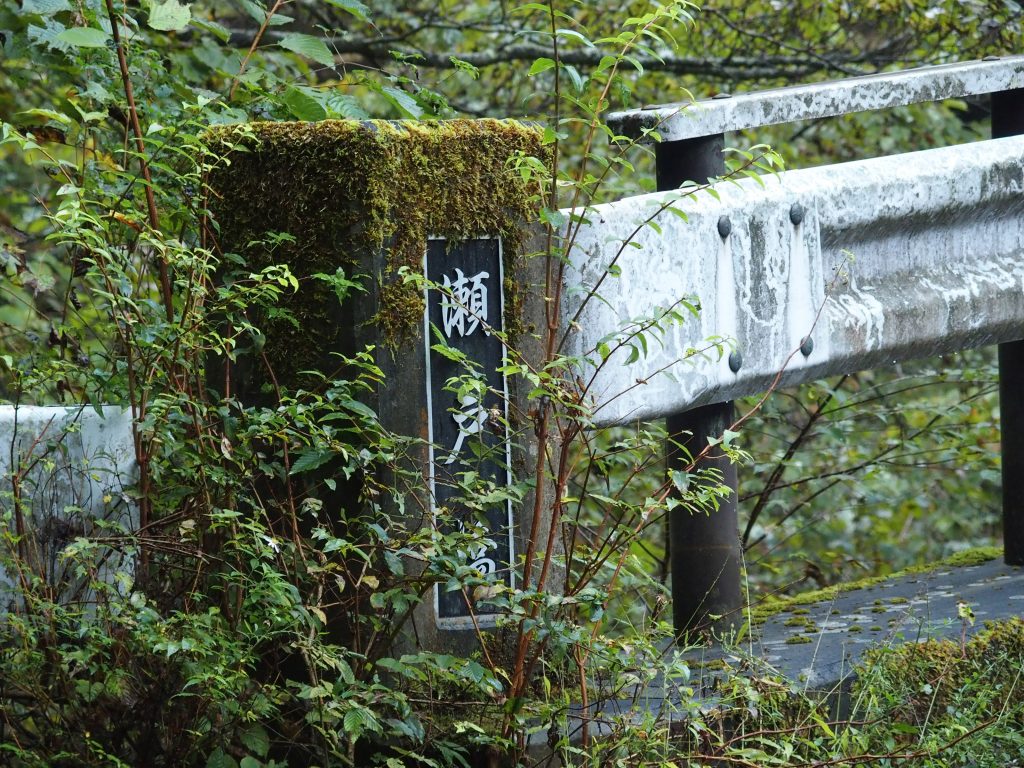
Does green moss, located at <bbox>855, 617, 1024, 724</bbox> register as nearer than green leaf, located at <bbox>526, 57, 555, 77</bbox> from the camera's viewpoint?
No

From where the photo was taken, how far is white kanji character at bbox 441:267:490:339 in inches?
109

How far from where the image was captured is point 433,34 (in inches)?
294

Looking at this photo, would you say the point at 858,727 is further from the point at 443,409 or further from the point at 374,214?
the point at 374,214

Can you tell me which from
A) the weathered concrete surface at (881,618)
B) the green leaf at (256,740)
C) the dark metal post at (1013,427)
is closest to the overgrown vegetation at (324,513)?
the green leaf at (256,740)

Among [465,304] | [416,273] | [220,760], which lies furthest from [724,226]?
[220,760]

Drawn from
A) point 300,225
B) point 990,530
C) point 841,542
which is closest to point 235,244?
point 300,225

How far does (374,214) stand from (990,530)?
7368mm

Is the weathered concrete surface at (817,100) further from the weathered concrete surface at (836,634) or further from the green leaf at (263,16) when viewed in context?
the weathered concrete surface at (836,634)

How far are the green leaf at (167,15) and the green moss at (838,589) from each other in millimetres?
2153

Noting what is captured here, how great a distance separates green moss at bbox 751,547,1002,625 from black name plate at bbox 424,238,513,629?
1154 millimetres

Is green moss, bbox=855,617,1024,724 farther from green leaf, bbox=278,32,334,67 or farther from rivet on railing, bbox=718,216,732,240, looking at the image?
green leaf, bbox=278,32,334,67

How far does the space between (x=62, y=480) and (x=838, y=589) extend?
235 centimetres

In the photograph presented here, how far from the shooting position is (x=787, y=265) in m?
3.27

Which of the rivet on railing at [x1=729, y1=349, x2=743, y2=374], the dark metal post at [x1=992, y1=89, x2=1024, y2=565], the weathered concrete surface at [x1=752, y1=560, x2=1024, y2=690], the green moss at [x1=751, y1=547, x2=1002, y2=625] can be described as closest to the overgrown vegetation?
the weathered concrete surface at [x1=752, y1=560, x2=1024, y2=690]
